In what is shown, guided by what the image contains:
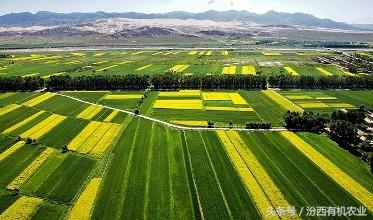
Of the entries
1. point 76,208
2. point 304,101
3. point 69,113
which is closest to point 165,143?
point 76,208

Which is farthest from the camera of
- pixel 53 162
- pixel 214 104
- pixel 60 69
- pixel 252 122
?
pixel 60 69

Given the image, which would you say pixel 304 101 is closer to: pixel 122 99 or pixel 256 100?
pixel 256 100

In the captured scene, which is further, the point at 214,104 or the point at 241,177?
the point at 214,104

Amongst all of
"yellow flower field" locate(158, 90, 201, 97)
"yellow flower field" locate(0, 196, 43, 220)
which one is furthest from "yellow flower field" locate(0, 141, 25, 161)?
"yellow flower field" locate(158, 90, 201, 97)

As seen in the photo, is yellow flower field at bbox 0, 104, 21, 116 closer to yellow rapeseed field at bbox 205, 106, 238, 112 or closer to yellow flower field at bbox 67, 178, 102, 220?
yellow rapeseed field at bbox 205, 106, 238, 112

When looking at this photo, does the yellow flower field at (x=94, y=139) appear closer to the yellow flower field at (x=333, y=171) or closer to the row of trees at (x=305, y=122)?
the yellow flower field at (x=333, y=171)

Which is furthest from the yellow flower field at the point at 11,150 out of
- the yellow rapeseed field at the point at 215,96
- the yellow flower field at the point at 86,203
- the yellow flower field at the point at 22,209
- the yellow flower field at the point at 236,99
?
the yellow flower field at the point at 236,99
